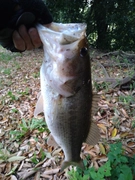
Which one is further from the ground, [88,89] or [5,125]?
[88,89]

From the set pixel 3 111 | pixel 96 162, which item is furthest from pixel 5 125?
pixel 96 162

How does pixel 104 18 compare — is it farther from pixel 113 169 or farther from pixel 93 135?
pixel 93 135

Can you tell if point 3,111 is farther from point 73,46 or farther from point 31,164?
point 73,46

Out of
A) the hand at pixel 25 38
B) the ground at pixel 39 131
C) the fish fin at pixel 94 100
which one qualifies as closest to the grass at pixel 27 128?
the ground at pixel 39 131

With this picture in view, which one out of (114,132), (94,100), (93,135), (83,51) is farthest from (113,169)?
(83,51)

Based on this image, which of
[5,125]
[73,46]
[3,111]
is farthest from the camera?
[3,111]

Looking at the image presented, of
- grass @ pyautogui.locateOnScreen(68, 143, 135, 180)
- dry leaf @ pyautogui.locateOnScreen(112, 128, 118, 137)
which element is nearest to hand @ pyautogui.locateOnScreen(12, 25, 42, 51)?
grass @ pyautogui.locateOnScreen(68, 143, 135, 180)

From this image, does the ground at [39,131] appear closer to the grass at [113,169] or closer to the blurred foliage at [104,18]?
the grass at [113,169]

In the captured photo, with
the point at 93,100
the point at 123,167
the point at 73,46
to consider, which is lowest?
the point at 123,167
